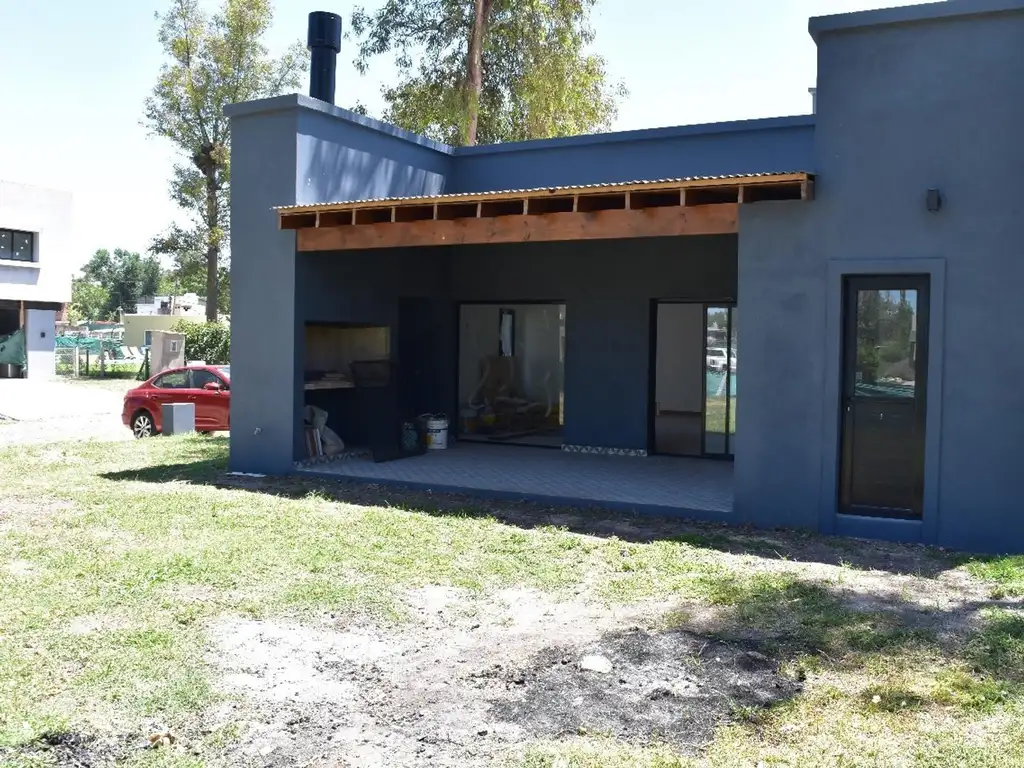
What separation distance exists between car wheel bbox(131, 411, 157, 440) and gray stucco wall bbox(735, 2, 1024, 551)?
1124cm

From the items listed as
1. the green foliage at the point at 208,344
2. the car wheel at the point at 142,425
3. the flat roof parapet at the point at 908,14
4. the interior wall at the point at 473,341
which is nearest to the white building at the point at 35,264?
the green foliage at the point at 208,344

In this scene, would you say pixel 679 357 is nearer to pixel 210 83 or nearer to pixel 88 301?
pixel 210 83

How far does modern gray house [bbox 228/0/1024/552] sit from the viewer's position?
841 cm

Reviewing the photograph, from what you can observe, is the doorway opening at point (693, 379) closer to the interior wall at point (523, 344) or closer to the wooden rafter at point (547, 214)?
the interior wall at point (523, 344)

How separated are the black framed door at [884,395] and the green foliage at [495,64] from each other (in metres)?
16.6

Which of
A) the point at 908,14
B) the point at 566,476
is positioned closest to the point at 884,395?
the point at 908,14

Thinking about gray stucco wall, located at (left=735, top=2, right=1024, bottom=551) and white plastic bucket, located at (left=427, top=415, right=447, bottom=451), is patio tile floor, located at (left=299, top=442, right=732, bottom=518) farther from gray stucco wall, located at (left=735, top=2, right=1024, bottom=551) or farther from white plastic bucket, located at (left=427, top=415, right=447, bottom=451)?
gray stucco wall, located at (left=735, top=2, right=1024, bottom=551)

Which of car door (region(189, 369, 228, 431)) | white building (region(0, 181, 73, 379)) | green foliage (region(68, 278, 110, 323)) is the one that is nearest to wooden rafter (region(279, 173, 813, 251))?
car door (region(189, 369, 228, 431))

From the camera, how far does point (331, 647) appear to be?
18.4 ft

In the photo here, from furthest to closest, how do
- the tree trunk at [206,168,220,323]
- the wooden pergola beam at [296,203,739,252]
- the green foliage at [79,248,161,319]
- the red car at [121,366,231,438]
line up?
the green foliage at [79,248,161,319] < the tree trunk at [206,168,220,323] < the red car at [121,366,231,438] < the wooden pergola beam at [296,203,739,252]

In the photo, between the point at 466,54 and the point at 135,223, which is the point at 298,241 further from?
the point at 135,223

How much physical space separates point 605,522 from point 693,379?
16.6 ft

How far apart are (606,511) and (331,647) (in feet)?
15.7

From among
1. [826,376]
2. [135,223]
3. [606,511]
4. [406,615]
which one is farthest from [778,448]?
[135,223]
